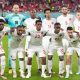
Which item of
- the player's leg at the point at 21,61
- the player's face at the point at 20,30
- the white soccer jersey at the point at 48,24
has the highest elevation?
the white soccer jersey at the point at 48,24

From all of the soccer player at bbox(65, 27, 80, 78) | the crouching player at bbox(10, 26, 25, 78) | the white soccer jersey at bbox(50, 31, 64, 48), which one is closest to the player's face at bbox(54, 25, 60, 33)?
the white soccer jersey at bbox(50, 31, 64, 48)

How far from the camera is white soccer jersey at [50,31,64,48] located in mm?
11219

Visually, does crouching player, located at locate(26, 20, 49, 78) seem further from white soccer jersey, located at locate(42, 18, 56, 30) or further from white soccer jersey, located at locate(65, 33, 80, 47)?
white soccer jersey, located at locate(65, 33, 80, 47)

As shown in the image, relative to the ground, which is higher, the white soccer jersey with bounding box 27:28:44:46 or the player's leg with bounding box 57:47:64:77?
the white soccer jersey with bounding box 27:28:44:46

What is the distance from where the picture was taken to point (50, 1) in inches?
1366

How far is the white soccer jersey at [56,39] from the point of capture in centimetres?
1122

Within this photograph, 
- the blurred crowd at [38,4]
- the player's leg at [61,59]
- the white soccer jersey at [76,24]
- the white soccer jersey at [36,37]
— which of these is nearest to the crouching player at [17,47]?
the white soccer jersey at [36,37]

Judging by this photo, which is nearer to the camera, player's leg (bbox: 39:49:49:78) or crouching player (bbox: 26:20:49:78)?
player's leg (bbox: 39:49:49:78)

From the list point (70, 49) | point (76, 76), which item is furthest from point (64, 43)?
point (76, 76)

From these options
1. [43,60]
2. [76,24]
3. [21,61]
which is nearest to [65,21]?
[76,24]

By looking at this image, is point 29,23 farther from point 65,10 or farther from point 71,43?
point 71,43

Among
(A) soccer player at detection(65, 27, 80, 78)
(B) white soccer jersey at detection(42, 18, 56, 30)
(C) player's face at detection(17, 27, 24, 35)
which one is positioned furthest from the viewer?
(B) white soccer jersey at detection(42, 18, 56, 30)

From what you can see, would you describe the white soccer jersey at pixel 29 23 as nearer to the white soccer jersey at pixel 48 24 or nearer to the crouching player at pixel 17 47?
the white soccer jersey at pixel 48 24

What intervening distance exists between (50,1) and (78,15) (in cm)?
2326
